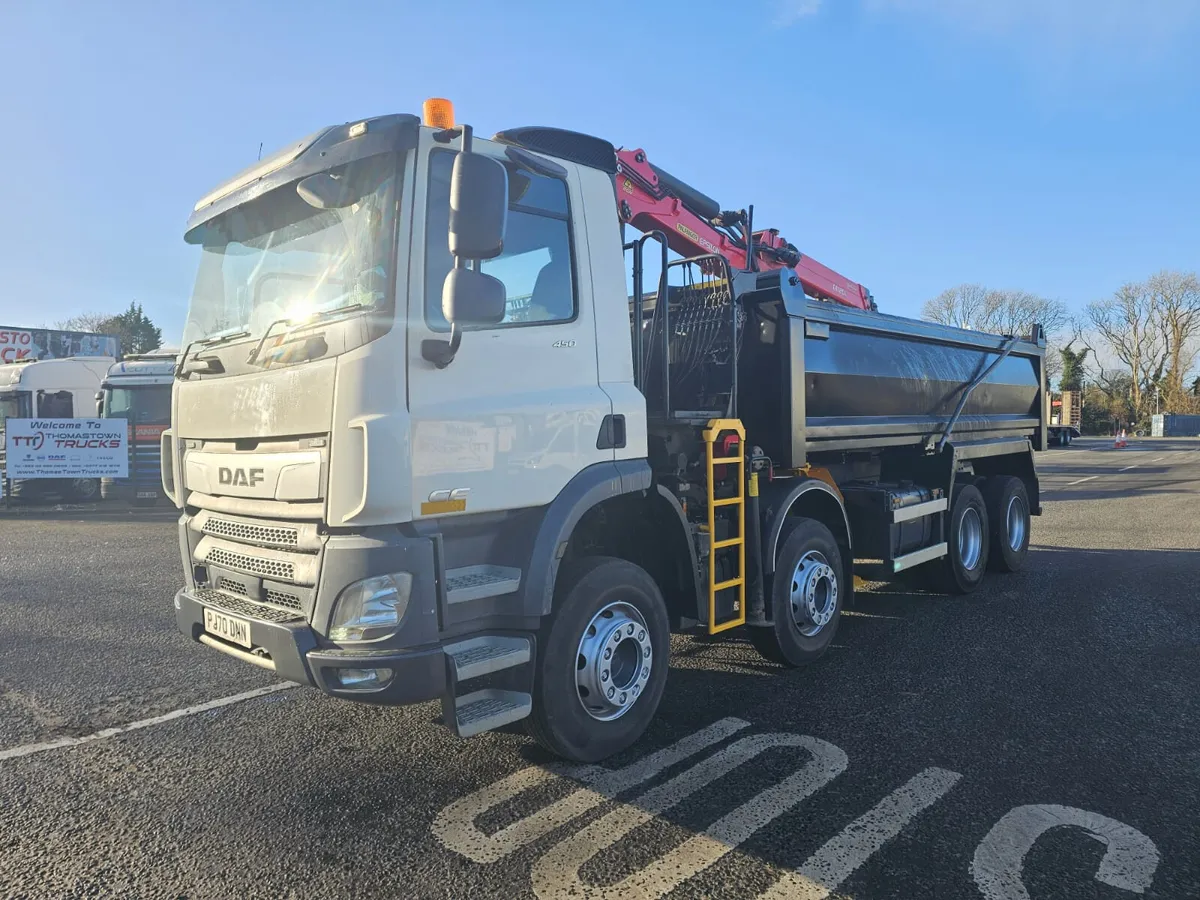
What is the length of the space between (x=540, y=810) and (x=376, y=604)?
44.1 inches

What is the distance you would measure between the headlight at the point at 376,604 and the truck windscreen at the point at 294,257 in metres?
1.10

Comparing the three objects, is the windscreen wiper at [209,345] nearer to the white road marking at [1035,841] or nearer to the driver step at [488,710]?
the driver step at [488,710]

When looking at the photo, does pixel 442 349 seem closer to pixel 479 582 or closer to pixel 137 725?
pixel 479 582

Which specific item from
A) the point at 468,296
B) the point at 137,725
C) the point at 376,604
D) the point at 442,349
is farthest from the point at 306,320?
the point at 137,725

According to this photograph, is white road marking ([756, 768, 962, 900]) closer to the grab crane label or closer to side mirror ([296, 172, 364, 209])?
side mirror ([296, 172, 364, 209])

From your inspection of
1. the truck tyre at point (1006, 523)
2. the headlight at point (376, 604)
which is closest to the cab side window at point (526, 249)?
the headlight at point (376, 604)

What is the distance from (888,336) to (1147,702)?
123 inches

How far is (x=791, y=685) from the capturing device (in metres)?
5.01

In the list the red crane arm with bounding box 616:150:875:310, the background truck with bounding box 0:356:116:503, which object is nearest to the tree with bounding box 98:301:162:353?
the background truck with bounding box 0:356:116:503

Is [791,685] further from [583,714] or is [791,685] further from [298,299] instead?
[298,299]

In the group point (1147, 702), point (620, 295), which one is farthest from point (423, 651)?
point (1147, 702)

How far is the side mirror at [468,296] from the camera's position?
3.25m

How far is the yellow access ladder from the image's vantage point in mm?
4569

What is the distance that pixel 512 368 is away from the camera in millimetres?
3658
